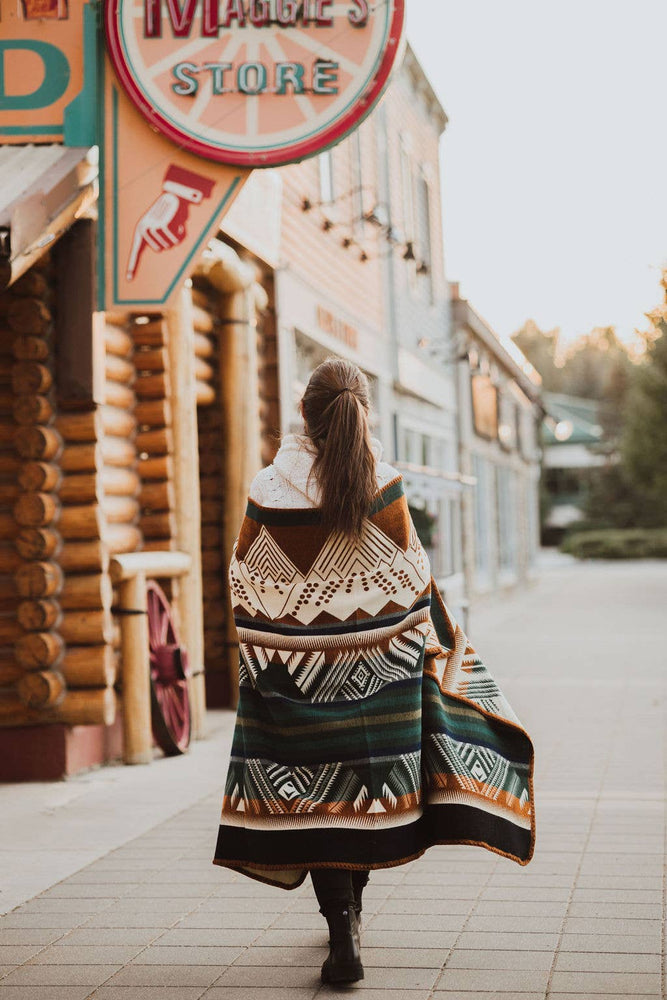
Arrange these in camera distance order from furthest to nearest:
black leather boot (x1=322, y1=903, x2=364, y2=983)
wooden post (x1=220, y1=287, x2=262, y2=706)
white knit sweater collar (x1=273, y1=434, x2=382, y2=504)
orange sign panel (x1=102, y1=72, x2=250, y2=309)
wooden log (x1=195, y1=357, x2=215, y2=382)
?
wooden post (x1=220, y1=287, x2=262, y2=706) → wooden log (x1=195, y1=357, x2=215, y2=382) → orange sign panel (x1=102, y1=72, x2=250, y2=309) → white knit sweater collar (x1=273, y1=434, x2=382, y2=504) → black leather boot (x1=322, y1=903, x2=364, y2=983)

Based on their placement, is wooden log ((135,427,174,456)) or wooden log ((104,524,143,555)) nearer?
wooden log ((104,524,143,555))

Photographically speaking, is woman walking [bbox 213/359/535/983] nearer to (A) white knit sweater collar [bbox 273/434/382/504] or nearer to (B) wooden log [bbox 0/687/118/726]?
(A) white knit sweater collar [bbox 273/434/382/504]

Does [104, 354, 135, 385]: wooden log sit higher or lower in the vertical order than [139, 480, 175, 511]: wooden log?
higher

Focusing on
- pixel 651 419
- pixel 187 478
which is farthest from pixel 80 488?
pixel 651 419

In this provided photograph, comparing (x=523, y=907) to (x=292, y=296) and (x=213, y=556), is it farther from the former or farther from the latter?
(x=292, y=296)

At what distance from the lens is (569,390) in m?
105

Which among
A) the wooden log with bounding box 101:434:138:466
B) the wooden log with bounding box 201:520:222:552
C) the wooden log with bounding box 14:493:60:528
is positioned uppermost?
the wooden log with bounding box 101:434:138:466

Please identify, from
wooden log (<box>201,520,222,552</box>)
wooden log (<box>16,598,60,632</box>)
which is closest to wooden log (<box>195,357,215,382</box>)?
wooden log (<box>201,520,222,552</box>)

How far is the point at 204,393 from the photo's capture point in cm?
1032

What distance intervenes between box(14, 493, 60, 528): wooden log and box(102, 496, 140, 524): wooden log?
0.56 m

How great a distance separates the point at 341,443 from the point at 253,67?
3.82m

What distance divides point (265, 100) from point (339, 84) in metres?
0.38

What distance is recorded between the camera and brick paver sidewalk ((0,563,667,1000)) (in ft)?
13.5

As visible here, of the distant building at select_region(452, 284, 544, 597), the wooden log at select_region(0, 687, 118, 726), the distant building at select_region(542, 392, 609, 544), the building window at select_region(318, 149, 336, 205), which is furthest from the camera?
the distant building at select_region(542, 392, 609, 544)
